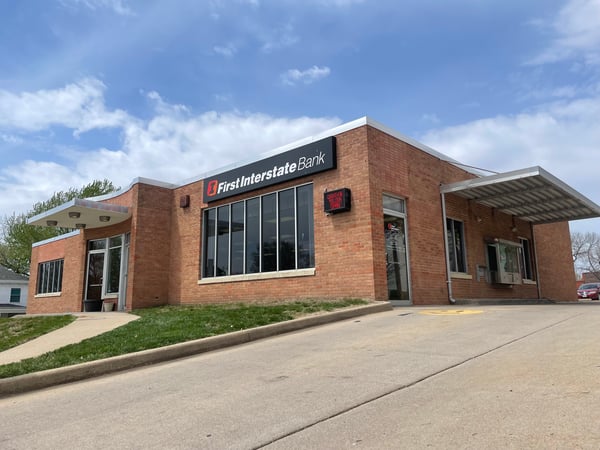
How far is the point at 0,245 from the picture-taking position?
4994 cm

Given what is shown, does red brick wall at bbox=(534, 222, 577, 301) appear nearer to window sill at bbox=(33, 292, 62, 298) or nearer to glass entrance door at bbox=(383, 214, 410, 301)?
glass entrance door at bbox=(383, 214, 410, 301)

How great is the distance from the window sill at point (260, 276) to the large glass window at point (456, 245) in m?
4.89

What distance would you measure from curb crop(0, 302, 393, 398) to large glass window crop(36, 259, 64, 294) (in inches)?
763

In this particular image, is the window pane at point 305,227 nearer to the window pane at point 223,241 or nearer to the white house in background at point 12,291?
the window pane at point 223,241

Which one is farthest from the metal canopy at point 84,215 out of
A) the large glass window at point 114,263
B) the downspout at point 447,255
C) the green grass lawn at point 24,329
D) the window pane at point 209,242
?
the downspout at point 447,255

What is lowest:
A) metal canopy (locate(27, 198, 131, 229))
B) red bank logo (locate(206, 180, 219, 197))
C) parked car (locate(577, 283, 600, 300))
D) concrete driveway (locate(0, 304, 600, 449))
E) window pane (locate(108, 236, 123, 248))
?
concrete driveway (locate(0, 304, 600, 449))

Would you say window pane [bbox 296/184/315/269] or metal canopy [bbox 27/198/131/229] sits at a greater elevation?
metal canopy [bbox 27/198/131/229]

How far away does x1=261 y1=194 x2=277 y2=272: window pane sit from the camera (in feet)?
50.2

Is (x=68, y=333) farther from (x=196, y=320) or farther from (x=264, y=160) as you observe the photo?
(x=264, y=160)

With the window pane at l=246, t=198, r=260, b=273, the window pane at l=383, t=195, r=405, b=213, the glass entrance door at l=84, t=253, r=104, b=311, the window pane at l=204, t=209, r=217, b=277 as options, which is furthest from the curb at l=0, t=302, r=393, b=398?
the glass entrance door at l=84, t=253, r=104, b=311

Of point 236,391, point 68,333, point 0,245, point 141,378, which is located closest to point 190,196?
point 68,333

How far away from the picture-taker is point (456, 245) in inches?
643

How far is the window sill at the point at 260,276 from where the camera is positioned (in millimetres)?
14086

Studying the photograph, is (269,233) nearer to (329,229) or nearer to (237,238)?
(237,238)
